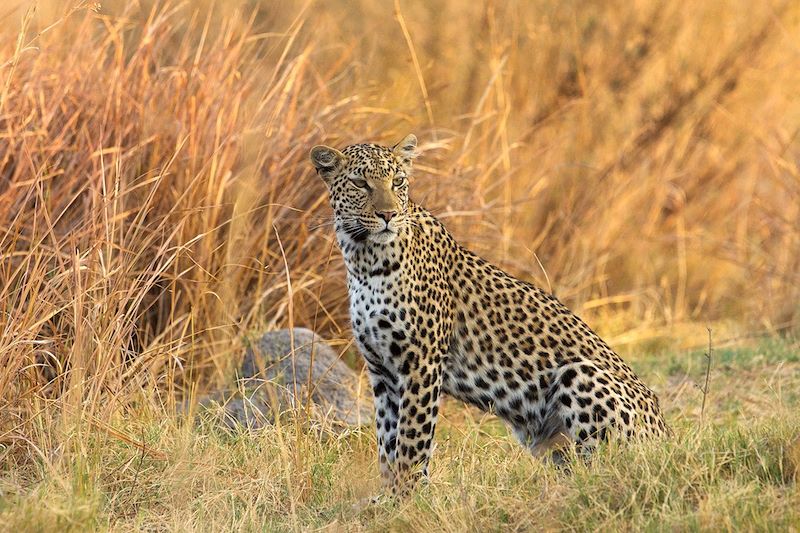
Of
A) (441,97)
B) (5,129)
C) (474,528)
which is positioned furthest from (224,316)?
(441,97)

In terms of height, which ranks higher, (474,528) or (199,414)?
(474,528)

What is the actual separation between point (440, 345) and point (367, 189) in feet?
2.45

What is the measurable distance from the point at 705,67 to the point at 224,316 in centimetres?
575

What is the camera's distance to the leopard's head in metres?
5.41

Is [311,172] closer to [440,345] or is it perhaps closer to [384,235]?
[384,235]

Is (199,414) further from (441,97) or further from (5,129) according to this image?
(441,97)

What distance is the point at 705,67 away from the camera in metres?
11.0

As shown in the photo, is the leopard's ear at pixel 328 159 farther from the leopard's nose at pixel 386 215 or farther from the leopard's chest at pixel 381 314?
the leopard's chest at pixel 381 314

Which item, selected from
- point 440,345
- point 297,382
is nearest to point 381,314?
point 440,345

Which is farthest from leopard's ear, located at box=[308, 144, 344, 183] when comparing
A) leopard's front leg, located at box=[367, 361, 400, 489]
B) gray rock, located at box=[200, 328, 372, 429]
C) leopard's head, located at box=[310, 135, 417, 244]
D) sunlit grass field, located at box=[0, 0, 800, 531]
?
gray rock, located at box=[200, 328, 372, 429]

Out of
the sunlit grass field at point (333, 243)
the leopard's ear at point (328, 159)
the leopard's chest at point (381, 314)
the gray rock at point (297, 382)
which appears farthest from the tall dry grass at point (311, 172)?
the leopard's ear at point (328, 159)

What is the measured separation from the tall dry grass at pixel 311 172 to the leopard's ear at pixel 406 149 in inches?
31.8

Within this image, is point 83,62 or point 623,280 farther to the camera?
point 623,280

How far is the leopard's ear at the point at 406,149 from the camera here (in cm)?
577
